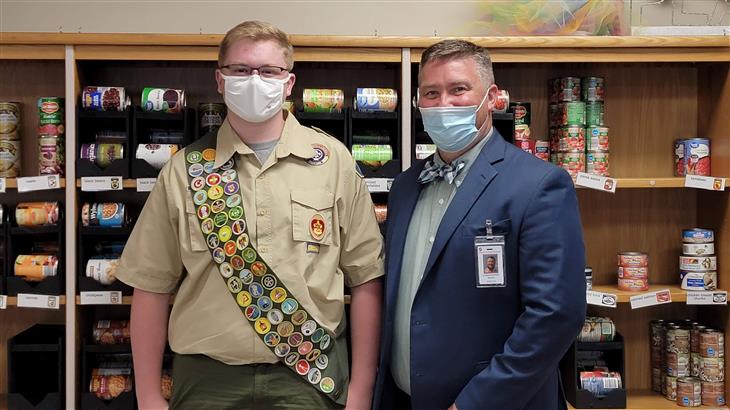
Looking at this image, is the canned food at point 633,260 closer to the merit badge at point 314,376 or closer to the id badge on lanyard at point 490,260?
the id badge on lanyard at point 490,260

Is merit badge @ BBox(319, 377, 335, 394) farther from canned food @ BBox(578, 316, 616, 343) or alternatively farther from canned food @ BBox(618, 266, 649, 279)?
canned food @ BBox(618, 266, 649, 279)

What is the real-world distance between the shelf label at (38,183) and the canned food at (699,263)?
2730 mm

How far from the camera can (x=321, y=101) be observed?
2.98m

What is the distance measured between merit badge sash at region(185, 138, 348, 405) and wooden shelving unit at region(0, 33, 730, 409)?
930 millimetres

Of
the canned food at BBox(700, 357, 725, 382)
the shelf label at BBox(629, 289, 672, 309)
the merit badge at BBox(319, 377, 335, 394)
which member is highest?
the shelf label at BBox(629, 289, 672, 309)

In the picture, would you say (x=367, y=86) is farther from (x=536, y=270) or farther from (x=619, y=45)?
(x=536, y=270)

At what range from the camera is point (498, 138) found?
2.14m

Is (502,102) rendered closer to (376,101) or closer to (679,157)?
(376,101)

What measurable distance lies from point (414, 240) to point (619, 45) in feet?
4.85

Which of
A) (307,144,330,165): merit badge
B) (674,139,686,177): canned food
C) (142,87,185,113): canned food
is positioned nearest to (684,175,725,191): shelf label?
(674,139,686,177): canned food

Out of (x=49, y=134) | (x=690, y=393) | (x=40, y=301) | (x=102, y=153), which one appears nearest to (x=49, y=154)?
(x=49, y=134)

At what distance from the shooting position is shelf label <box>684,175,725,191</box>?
121 inches

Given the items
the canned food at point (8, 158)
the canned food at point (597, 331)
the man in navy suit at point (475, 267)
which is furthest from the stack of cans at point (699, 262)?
the canned food at point (8, 158)

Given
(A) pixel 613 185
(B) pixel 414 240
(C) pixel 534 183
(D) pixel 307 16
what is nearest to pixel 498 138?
(C) pixel 534 183
